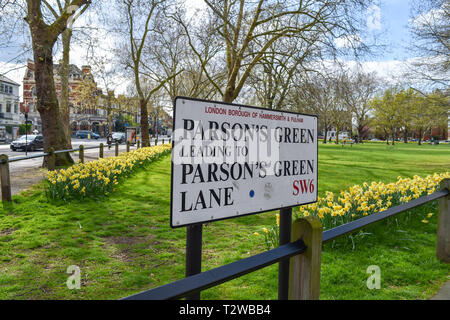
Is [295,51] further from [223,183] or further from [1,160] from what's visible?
[223,183]

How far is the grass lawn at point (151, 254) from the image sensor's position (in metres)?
3.56

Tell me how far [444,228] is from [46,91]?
481 inches

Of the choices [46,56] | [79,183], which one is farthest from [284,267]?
[46,56]

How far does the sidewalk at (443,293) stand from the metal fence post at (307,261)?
2.15 meters

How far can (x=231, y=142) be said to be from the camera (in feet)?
5.75

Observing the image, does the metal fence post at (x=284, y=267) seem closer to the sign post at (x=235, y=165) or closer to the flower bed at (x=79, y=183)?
the sign post at (x=235, y=165)

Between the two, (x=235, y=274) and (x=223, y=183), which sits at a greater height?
(x=223, y=183)

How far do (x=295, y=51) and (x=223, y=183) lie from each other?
44.4ft

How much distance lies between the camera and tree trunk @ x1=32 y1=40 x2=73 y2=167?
11328mm

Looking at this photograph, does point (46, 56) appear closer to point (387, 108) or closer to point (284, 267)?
point (284, 267)

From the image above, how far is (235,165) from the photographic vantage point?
1777 mm

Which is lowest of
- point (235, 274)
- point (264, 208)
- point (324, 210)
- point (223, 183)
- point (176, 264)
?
point (176, 264)

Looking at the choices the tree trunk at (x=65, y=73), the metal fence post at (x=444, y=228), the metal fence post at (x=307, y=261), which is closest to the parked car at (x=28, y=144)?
the tree trunk at (x=65, y=73)
